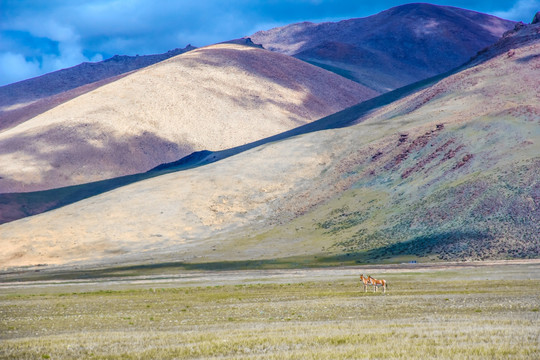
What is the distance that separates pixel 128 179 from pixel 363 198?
77327mm

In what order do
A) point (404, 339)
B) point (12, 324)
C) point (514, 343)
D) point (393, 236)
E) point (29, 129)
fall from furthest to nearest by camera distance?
point (29, 129) < point (393, 236) < point (12, 324) < point (404, 339) < point (514, 343)

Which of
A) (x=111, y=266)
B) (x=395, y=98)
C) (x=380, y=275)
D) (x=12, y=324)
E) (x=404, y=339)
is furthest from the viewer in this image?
(x=395, y=98)

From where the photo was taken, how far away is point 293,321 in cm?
2711

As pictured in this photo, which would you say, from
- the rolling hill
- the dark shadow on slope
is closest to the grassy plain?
the rolling hill

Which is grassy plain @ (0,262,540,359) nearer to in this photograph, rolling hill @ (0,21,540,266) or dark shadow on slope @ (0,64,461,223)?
rolling hill @ (0,21,540,266)

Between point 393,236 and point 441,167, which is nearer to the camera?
point 393,236

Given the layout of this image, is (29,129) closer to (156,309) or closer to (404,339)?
(156,309)

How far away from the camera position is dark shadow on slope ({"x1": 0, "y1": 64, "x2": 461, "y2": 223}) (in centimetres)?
14625

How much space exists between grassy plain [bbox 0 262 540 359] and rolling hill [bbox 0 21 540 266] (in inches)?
972

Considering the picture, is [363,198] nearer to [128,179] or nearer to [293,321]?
[293,321]

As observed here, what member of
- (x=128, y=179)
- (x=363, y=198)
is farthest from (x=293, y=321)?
(x=128, y=179)

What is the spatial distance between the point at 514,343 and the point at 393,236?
64269 mm

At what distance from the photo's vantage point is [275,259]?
268 ft

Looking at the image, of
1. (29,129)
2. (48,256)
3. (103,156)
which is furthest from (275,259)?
(29,129)
